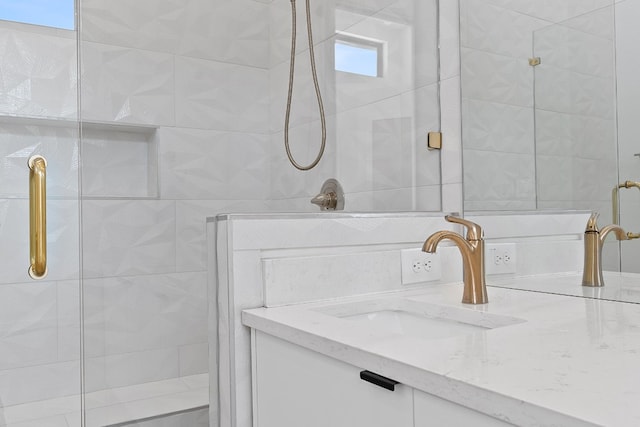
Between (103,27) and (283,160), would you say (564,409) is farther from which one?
(103,27)

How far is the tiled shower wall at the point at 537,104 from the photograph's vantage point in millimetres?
1112

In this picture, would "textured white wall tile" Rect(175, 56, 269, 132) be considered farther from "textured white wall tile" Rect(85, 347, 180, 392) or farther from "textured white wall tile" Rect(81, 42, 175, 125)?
"textured white wall tile" Rect(85, 347, 180, 392)

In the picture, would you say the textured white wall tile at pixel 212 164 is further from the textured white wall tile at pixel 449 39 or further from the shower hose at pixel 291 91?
the textured white wall tile at pixel 449 39

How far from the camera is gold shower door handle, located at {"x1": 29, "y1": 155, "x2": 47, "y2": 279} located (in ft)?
4.15

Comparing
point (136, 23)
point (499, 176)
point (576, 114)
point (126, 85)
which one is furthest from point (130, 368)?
point (576, 114)

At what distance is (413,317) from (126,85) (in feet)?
4.55

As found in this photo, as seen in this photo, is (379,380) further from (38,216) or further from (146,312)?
(146,312)

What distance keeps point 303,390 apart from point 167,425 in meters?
0.90

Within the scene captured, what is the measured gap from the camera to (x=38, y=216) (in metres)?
1.27

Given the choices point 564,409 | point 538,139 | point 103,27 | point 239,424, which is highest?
point 103,27

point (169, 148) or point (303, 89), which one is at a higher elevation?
point (303, 89)

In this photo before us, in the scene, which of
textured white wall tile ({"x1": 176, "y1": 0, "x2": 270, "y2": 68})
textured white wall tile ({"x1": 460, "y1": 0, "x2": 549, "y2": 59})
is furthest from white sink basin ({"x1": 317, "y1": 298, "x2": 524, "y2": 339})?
textured white wall tile ({"x1": 176, "y1": 0, "x2": 270, "y2": 68})

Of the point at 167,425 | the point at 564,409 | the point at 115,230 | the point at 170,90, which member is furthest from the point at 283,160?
the point at 564,409

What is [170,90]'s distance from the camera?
2.01m
